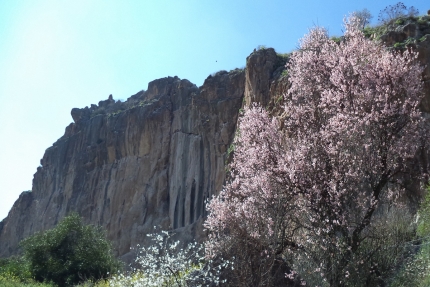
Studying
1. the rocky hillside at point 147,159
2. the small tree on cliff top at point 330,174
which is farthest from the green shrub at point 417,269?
the rocky hillside at point 147,159

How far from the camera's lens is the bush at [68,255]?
21.0 meters

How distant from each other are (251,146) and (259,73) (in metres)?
17.7

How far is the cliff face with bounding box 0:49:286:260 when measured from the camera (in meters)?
40.8

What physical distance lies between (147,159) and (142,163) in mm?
752

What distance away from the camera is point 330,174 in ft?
35.4

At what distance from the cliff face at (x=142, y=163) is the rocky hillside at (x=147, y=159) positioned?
10cm

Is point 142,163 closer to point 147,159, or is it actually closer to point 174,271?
point 147,159

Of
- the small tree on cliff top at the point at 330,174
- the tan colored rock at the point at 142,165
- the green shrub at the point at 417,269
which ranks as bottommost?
the green shrub at the point at 417,269

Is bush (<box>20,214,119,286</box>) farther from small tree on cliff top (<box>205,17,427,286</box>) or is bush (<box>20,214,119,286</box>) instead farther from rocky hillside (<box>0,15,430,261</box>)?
rocky hillside (<box>0,15,430,261</box>)

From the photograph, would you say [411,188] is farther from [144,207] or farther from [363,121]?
[144,207]

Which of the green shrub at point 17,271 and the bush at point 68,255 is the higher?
the bush at point 68,255

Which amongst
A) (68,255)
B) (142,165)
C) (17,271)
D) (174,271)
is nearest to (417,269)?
(174,271)

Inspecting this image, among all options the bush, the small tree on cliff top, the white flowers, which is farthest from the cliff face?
the white flowers

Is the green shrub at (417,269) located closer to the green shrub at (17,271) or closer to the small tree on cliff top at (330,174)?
the small tree on cliff top at (330,174)
